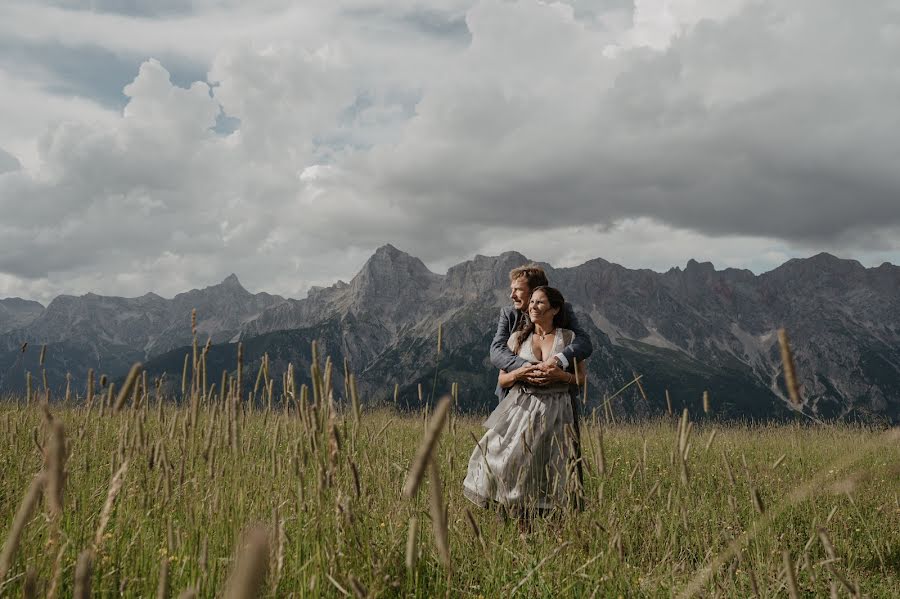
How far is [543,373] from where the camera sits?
564 centimetres

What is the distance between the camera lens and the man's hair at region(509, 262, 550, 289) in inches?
251

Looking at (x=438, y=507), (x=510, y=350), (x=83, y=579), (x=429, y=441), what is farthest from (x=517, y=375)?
(x=83, y=579)

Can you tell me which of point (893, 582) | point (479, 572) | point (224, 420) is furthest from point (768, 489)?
point (224, 420)

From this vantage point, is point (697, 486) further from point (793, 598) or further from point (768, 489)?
point (793, 598)

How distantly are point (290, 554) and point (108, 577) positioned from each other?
2.54ft

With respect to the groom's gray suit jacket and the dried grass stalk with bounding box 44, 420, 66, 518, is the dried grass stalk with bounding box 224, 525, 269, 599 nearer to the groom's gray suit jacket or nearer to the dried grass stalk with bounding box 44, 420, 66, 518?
the dried grass stalk with bounding box 44, 420, 66, 518

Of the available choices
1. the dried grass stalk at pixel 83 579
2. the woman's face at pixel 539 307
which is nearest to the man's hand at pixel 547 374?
the woman's face at pixel 539 307

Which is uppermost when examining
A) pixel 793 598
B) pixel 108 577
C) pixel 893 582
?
pixel 793 598

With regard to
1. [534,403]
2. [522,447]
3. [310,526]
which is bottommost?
[522,447]

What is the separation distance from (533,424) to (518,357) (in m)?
0.95

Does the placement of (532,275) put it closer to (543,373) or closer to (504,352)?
(504,352)

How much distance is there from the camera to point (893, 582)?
4855mm

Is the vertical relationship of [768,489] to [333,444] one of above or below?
below

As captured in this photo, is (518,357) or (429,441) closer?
(429,441)
